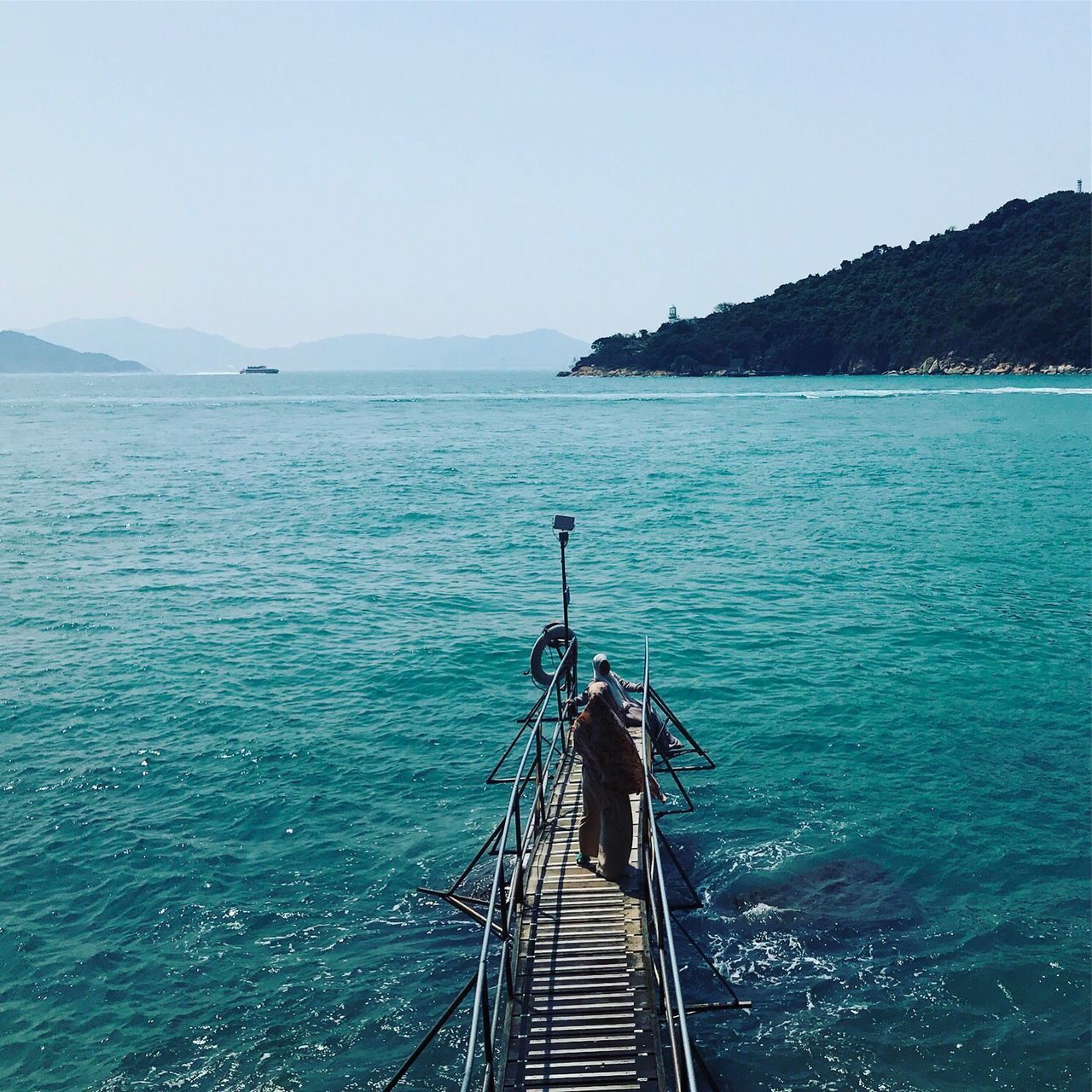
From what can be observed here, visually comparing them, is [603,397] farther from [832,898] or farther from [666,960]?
[666,960]

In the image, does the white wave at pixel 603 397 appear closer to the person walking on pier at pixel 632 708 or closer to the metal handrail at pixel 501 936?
the person walking on pier at pixel 632 708

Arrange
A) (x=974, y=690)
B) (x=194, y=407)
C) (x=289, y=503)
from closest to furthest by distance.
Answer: (x=974, y=690) → (x=289, y=503) → (x=194, y=407)

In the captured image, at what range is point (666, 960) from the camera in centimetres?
925

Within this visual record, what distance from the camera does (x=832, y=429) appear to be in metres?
93.9

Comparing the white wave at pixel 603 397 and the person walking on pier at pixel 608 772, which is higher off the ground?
the white wave at pixel 603 397

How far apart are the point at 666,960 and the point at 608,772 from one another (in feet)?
9.69

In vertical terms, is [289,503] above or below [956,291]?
below

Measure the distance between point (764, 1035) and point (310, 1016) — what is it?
246 inches

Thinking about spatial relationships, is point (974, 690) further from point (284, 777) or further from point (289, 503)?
point (289, 503)

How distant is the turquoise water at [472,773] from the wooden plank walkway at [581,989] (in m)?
2.68

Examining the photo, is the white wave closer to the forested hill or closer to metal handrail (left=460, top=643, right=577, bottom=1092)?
the forested hill

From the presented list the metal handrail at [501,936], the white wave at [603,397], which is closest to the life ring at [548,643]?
the metal handrail at [501,936]

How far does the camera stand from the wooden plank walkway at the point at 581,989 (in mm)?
9164

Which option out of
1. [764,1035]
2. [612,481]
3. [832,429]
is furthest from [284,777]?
[832,429]
